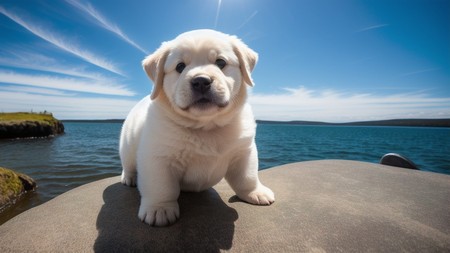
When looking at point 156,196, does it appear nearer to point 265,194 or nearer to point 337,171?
point 265,194

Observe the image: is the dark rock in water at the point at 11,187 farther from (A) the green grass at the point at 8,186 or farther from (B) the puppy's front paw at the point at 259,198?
(B) the puppy's front paw at the point at 259,198

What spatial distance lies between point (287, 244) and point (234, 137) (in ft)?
3.89

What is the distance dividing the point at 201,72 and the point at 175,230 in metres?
1.60

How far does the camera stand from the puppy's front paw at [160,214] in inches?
87.7

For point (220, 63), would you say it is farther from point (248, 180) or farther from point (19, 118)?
point (19, 118)

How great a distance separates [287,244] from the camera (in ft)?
6.71

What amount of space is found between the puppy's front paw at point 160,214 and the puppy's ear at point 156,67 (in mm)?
1217

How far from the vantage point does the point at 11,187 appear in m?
6.07

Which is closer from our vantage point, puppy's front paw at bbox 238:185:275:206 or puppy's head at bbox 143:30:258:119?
puppy's head at bbox 143:30:258:119

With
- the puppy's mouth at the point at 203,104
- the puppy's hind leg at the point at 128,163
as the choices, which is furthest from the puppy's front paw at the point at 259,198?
the puppy's hind leg at the point at 128,163

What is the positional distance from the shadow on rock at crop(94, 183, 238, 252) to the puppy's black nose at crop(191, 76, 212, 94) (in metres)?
1.36

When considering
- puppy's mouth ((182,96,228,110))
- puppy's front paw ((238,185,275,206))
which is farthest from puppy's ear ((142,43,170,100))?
puppy's front paw ((238,185,275,206))

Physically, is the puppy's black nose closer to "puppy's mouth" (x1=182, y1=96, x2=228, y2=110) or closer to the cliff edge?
"puppy's mouth" (x1=182, y1=96, x2=228, y2=110)

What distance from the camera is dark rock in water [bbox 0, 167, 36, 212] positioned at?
5655mm
